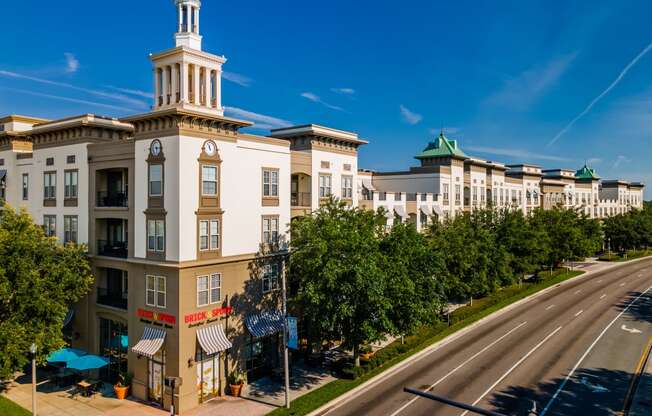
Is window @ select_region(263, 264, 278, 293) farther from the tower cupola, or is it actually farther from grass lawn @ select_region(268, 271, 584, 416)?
the tower cupola

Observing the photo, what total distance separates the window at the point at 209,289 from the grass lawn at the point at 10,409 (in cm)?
1077

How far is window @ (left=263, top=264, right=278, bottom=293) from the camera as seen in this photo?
3133 centimetres

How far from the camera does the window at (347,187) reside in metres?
38.7

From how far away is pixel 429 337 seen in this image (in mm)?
36688

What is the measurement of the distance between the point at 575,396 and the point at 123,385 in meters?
25.7

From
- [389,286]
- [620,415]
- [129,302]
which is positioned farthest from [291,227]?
[620,415]

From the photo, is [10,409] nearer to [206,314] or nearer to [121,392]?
[121,392]

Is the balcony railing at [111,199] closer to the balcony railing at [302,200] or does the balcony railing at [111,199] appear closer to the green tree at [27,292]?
the green tree at [27,292]

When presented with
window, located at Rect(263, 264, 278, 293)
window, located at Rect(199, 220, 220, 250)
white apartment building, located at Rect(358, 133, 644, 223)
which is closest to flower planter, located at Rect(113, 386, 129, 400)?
window, located at Rect(199, 220, 220, 250)

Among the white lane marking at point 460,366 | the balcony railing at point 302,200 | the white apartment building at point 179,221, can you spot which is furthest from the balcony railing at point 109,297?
the white lane marking at point 460,366

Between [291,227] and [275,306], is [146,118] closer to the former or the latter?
[291,227]

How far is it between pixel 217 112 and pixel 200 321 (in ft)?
41.2

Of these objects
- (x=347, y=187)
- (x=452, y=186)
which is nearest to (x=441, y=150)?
(x=452, y=186)

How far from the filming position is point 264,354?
31312 mm
